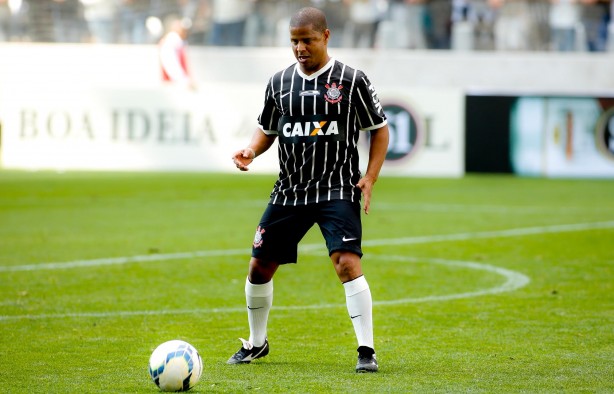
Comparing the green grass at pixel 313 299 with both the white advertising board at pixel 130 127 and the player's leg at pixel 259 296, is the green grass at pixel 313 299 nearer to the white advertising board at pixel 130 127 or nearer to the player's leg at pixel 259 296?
the player's leg at pixel 259 296

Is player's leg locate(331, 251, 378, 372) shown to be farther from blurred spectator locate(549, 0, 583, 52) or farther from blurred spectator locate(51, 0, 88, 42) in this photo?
blurred spectator locate(51, 0, 88, 42)

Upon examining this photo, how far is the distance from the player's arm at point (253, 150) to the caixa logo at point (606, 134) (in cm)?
1965

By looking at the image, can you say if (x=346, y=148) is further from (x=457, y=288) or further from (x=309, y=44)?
(x=457, y=288)

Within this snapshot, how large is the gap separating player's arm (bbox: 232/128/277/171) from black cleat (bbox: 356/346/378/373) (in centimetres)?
121

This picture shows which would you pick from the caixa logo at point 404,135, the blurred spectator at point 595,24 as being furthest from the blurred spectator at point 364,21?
the blurred spectator at point 595,24

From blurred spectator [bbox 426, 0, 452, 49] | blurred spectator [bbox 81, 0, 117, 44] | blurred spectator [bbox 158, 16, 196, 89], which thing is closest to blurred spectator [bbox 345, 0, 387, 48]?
blurred spectator [bbox 426, 0, 452, 49]

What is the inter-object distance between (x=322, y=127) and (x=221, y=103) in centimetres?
2116

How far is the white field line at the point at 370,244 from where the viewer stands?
11.6 m

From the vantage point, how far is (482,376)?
6332 mm

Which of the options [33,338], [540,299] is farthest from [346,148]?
[540,299]

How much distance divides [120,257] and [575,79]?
61.6 feet

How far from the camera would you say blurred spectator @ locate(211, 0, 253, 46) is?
3000 centimetres

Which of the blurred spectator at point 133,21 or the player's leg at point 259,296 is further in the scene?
the blurred spectator at point 133,21

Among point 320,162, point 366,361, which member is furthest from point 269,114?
point 366,361
